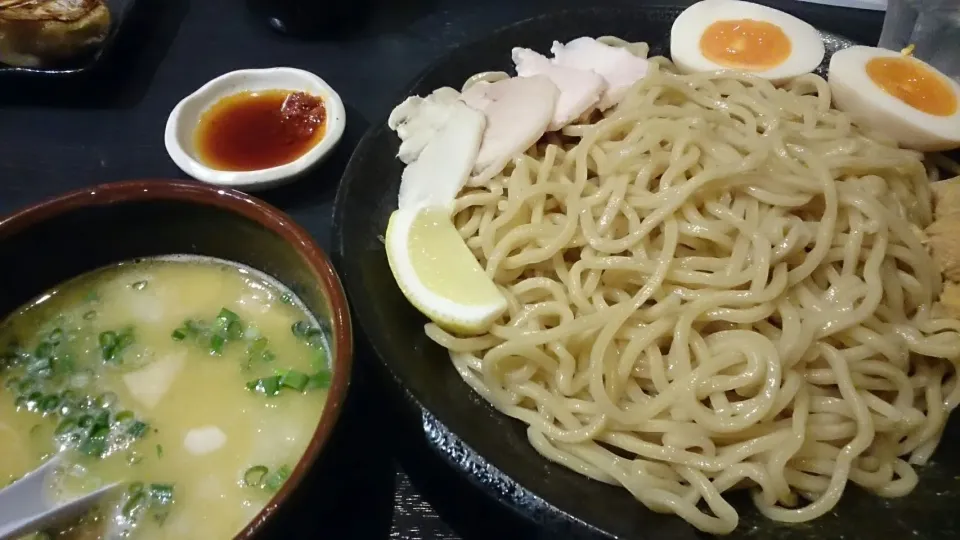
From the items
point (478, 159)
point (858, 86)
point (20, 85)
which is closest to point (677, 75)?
point (858, 86)

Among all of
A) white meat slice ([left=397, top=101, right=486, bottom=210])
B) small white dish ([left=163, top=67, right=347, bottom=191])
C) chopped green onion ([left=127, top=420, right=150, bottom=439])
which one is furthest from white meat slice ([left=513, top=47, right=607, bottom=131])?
chopped green onion ([left=127, top=420, right=150, bottom=439])

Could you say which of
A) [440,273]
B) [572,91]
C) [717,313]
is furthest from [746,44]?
[440,273]

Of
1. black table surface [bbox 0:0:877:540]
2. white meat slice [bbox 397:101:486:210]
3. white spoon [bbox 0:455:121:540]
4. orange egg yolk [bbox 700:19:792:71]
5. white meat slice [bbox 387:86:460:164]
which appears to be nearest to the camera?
white spoon [bbox 0:455:121:540]

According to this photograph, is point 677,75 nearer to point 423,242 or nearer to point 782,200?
point 782,200

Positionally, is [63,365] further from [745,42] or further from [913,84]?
[913,84]

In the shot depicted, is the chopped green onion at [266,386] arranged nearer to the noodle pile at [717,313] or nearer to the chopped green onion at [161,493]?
the chopped green onion at [161,493]

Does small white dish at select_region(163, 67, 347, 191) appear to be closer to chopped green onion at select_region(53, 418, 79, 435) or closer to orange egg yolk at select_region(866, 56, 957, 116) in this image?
chopped green onion at select_region(53, 418, 79, 435)

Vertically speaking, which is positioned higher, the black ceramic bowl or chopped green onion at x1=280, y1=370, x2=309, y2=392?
the black ceramic bowl

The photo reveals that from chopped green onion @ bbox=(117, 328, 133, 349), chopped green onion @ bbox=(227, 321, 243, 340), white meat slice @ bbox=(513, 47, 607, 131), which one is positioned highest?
white meat slice @ bbox=(513, 47, 607, 131)
